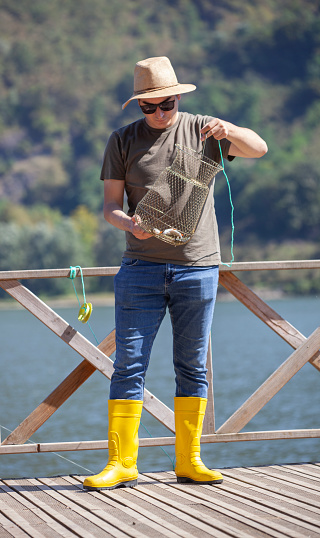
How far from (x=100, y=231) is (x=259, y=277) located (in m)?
23.7

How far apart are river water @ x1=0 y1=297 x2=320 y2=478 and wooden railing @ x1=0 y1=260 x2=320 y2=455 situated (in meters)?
0.34

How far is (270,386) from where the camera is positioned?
3.93 m

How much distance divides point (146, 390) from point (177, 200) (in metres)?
0.97

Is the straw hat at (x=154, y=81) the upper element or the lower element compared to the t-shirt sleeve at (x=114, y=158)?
upper

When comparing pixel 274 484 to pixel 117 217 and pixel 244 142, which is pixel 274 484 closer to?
pixel 117 217

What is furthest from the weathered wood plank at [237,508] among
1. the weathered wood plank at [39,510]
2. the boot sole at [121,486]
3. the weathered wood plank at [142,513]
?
the weathered wood plank at [39,510]

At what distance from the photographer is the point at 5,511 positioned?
10.4 feet

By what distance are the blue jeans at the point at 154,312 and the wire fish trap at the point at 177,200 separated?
0.17 metres

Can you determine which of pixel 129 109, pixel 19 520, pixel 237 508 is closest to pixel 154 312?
pixel 237 508

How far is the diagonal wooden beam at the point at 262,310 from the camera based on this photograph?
3904mm

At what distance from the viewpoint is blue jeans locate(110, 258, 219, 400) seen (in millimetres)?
3389

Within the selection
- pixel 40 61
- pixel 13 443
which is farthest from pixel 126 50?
pixel 13 443

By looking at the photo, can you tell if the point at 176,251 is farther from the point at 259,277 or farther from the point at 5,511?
the point at 259,277

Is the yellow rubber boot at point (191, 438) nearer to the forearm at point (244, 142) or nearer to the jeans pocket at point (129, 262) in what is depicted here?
the jeans pocket at point (129, 262)
